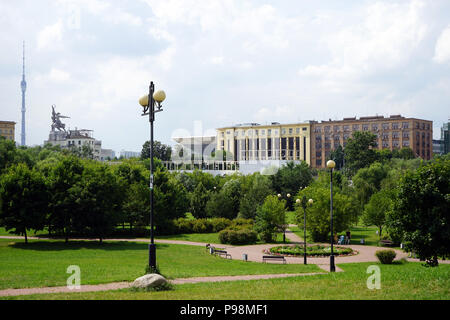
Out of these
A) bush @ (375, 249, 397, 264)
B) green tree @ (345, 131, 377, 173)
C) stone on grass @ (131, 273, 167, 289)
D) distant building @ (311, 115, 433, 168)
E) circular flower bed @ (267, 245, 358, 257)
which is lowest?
circular flower bed @ (267, 245, 358, 257)

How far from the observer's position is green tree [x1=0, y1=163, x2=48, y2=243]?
37500 millimetres

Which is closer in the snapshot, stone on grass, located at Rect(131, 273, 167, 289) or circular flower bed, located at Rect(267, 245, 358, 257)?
stone on grass, located at Rect(131, 273, 167, 289)

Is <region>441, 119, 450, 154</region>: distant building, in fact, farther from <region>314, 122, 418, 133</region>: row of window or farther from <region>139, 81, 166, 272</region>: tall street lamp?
<region>139, 81, 166, 272</region>: tall street lamp

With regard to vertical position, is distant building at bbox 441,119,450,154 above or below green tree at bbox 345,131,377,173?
above

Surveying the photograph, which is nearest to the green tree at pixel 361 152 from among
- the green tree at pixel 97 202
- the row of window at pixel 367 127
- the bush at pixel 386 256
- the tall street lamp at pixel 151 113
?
the row of window at pixel 367 127

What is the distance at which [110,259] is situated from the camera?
100ft

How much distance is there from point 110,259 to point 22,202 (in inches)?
487

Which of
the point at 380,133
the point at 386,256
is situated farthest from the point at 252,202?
the point at 380,133

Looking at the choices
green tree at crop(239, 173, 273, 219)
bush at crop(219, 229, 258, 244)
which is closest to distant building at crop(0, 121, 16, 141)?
green tree at crop(239, 173, 273, 219)

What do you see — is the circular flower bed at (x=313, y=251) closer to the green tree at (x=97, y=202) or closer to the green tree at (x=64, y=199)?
the green tree at (x=97, y=202)

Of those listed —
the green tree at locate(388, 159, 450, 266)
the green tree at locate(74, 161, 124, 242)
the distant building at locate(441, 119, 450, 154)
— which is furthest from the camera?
the distant building at locate(441, 119, 450, 154)

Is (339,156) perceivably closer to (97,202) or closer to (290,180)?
(290,180)

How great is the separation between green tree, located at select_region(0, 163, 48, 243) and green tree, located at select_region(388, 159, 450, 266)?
101ft
